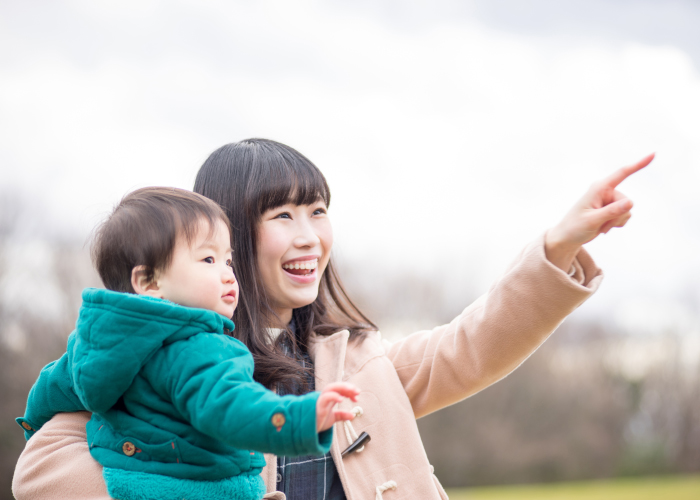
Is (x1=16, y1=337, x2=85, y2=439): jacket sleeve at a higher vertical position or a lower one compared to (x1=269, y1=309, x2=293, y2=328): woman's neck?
lower

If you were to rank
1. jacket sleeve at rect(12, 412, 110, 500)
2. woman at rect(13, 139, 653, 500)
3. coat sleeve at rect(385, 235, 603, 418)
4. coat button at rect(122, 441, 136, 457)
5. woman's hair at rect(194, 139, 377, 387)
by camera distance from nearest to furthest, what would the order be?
coat button at rect(122, 441, 136, 457), jacket sleeve at rect(12, 412, 110, 500), woman at rect(13, 139, 653, 500), coat sleeve at rect(385, 235, 603, 418), woman's hair at rect(194, 139, 377, 387)

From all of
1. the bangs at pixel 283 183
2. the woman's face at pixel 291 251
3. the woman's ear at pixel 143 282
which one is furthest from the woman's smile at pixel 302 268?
the woman's ear at pixel 143 282

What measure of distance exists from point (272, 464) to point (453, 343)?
2.46ft

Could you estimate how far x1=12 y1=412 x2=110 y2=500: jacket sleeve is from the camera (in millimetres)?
1707

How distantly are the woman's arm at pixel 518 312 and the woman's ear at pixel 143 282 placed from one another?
1.07 metres

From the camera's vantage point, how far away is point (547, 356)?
22266 mm

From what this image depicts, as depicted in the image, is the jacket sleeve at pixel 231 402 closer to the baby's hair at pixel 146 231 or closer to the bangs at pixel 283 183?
the baby's hair at pixel 146 231

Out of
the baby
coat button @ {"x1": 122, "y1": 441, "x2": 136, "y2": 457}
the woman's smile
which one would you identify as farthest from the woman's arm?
coat button @ {"x1": 122, "y1": 441, "x2": 136, "y2": 457}

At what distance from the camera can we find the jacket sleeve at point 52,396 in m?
1.79

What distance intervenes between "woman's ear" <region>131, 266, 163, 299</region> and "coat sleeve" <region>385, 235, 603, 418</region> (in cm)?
107

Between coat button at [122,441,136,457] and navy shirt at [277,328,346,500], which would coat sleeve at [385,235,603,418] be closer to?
navy shirt at [277,328,346,500]

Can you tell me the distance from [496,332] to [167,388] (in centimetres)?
111

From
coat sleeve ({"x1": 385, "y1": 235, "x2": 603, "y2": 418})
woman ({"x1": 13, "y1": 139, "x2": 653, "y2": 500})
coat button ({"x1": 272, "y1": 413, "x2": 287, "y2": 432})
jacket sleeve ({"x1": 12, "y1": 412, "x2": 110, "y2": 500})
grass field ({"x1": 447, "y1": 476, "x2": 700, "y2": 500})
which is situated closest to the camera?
coat button ({"x1": 272, "y1": 413, "x2": 287, "y2": 432})

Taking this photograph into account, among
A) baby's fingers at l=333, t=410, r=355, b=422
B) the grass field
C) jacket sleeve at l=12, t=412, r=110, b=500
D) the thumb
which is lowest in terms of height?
the grass field
